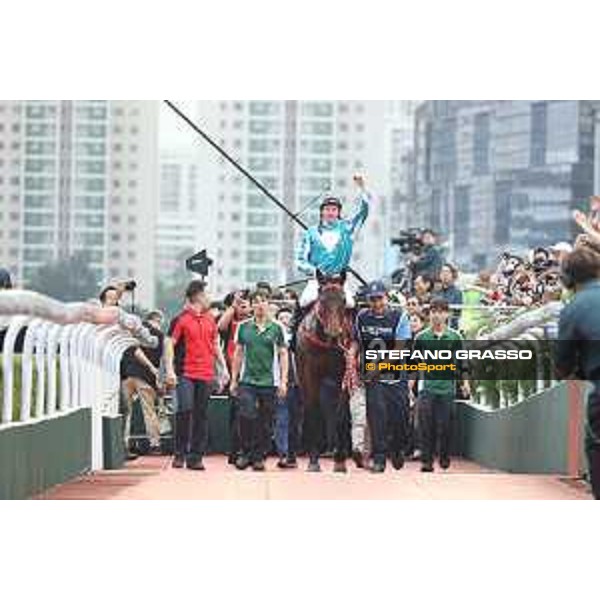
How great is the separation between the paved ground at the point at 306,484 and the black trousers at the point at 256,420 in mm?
99

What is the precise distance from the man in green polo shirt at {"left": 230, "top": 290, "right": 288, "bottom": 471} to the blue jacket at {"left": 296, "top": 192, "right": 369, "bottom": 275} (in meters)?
0.30

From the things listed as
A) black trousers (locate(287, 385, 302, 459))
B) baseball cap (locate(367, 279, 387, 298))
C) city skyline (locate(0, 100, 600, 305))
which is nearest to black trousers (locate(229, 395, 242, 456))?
black trousers (locate(287, 385, 302, 459))

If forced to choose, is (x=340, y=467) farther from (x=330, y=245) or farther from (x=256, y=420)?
(x=330, y=245)

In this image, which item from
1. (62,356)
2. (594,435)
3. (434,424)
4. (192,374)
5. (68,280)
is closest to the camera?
(594,435)

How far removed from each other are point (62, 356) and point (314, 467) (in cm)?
115

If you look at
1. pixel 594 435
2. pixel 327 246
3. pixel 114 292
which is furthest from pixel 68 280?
pixel 594 435

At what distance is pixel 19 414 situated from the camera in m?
8.45

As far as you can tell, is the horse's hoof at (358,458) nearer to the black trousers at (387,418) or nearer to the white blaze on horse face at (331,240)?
the black trousers at (387,418)

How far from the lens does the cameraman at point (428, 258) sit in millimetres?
8789

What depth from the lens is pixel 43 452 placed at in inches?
339

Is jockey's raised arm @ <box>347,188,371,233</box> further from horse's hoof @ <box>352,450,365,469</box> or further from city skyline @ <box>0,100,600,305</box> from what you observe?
horse's hoof @ <box>352,450,365,469</box>

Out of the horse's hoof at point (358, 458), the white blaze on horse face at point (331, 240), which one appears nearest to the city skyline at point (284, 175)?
the white blaze on horse face at point (331, 240)

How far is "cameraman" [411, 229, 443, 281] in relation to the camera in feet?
28.8
